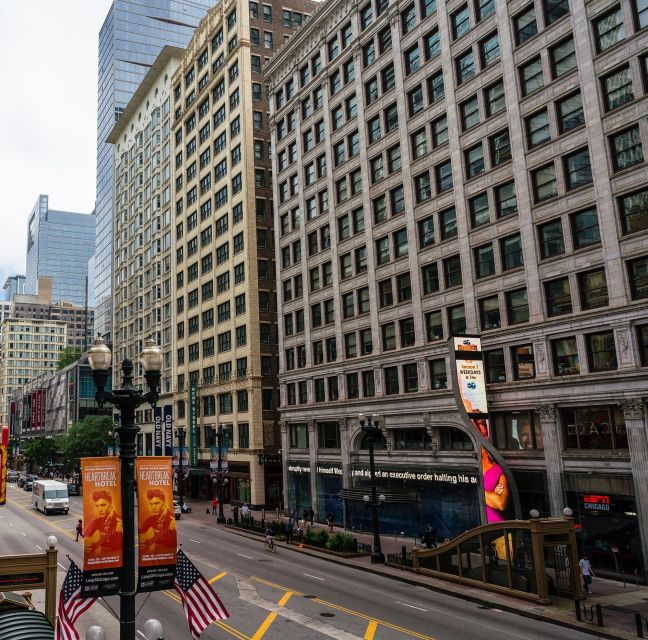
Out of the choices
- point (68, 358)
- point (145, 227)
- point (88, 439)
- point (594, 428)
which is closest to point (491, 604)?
point (594, 428)

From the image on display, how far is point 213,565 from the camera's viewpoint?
112 feet

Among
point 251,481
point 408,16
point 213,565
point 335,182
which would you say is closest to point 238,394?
point 251,481

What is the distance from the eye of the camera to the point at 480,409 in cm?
3478

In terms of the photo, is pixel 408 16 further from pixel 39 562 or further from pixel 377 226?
pixel 39 562

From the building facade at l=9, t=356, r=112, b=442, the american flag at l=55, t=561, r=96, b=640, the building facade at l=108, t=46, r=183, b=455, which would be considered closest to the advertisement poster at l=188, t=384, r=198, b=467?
the building facade at l=108, t=46, r=183, b=455

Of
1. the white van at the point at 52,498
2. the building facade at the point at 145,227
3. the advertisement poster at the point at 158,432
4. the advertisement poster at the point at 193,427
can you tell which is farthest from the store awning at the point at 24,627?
the building facade at the point at 145,227

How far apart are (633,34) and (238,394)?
48.7 metres

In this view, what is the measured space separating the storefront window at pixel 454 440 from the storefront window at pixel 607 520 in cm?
782

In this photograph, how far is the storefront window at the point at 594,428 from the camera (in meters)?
31.2

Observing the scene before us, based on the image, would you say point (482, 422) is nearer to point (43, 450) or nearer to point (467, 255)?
point (467, 255)

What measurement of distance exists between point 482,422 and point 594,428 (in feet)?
17.6

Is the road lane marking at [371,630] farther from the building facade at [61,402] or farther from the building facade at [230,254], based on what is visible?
the building facade at [61,402]

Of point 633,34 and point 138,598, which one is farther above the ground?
point 633,34

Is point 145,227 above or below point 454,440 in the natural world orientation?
above
